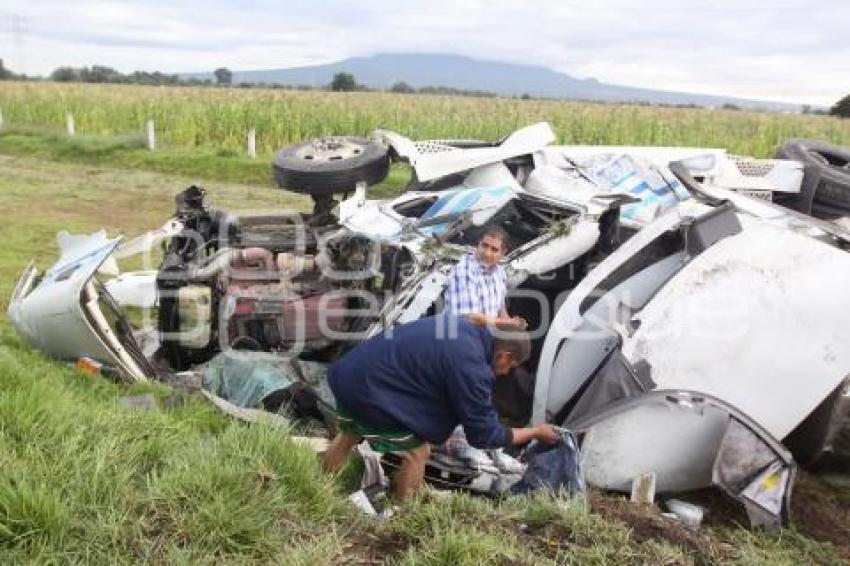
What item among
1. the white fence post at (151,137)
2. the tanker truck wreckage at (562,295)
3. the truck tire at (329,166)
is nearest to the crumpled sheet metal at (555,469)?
the tanker truck wreckage at (562,295)

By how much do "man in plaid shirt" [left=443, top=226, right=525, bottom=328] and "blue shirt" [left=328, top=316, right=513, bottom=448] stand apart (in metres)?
0.98

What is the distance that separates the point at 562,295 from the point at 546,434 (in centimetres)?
149

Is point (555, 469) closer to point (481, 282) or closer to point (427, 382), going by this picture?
point (427, 382)

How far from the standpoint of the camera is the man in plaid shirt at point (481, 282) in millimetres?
4793

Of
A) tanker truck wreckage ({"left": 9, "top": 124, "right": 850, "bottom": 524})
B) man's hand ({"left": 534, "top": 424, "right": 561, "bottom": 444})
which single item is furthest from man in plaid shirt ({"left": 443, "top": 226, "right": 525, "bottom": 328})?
man's hand ({"left": 534, "top": 424, "right": 561, "bottom": 444})

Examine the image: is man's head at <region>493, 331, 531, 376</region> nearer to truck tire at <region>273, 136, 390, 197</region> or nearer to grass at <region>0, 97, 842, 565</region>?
grass at <region>0, 97, 842, 565</region>

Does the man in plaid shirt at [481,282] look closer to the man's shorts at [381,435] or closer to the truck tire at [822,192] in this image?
the man's shorts at [381,435]

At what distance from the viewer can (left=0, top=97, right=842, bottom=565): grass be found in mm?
2719

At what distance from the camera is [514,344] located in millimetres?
3533

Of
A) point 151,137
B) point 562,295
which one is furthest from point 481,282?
point 151,137

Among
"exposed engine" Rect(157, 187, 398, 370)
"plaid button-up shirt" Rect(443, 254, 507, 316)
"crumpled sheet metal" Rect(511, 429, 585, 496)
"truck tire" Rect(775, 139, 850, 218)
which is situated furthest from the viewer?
"truck tire" Rect(775, 139, 850, 218)

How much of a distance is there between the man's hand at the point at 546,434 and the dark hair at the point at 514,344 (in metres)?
0.59

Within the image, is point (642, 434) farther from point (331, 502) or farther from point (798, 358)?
point (331, 502)

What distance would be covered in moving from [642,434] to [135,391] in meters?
2.94
